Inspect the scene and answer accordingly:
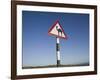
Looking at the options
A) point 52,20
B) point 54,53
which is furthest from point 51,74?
point 52,20

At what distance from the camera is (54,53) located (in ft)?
5.05

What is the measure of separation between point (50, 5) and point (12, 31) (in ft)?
1.08

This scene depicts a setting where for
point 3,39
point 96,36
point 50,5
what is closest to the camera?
point 3,39

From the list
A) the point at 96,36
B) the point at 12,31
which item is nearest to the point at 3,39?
the point at 12,31

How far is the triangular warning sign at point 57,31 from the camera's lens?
1538 mm

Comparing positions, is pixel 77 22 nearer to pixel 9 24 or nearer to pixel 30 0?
pixel 30 0

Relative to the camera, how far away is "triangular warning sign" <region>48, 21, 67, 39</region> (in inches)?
60.5

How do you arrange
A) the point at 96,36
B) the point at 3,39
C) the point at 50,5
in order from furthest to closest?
the point at 96,36, the point at 50,5, the point at 3,39

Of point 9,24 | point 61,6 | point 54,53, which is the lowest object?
point 54,53

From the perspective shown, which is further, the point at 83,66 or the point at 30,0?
the point at 83,66

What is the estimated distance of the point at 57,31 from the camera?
1.56 metres

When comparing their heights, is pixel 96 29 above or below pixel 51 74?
above

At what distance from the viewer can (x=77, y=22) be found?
1594 millimetres

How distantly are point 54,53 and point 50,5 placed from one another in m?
0.35
